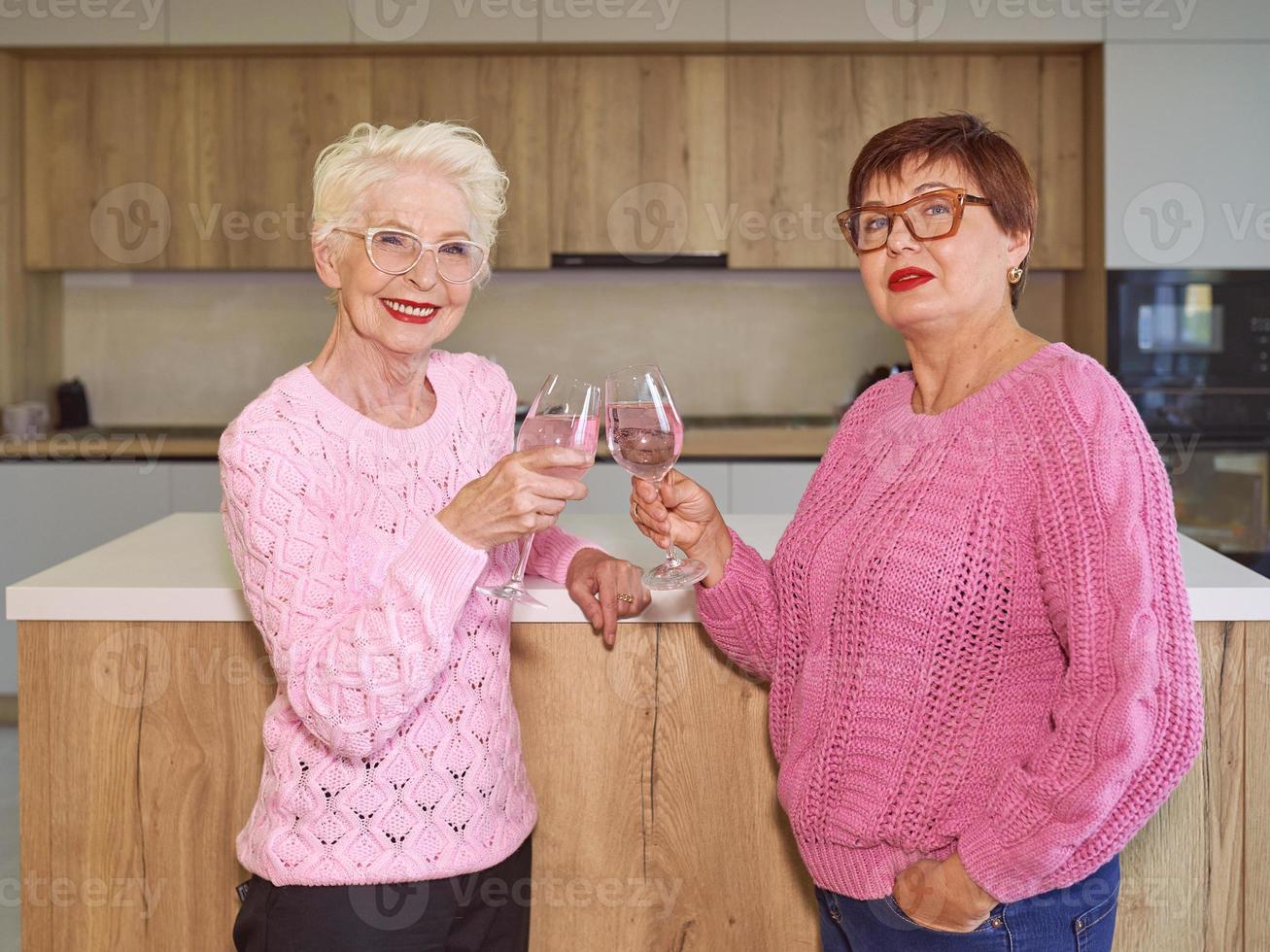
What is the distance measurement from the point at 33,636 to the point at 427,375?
2.05ft

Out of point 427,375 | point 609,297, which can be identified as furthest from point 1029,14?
point 427,375

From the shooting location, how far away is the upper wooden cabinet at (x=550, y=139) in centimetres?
381

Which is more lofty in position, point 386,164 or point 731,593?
point 386,164

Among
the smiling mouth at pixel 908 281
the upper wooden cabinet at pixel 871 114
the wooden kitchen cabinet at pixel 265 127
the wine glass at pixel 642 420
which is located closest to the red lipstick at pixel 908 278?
the smiling mouth at pixel 908 281

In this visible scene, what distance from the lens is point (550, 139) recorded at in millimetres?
3822

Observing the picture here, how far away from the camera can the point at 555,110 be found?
3.81 meters

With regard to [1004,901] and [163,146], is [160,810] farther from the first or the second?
[163,146]

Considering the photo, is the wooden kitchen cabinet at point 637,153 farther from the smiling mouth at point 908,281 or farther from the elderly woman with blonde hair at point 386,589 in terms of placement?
the smiling mouth at point 908,281

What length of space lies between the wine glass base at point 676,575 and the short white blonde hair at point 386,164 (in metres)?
0.41

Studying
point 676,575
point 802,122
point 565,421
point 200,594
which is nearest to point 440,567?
point 565,421

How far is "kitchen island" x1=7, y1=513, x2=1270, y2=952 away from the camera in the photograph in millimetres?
1562

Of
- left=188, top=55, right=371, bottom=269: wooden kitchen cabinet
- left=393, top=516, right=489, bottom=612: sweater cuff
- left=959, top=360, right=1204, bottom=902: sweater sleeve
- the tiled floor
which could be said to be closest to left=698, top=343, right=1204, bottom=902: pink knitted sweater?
left=959, top=360, right=1204, bottom=902: sweater sleeve

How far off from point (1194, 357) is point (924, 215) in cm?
284

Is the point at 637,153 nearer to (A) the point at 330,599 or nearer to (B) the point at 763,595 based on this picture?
(B) the point at 763,595
